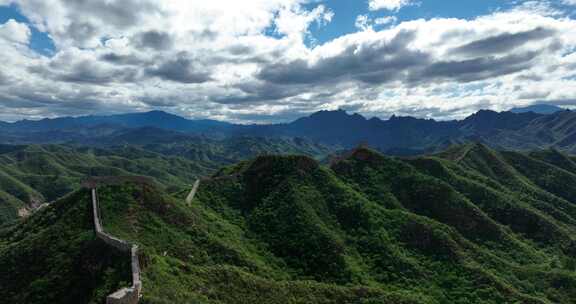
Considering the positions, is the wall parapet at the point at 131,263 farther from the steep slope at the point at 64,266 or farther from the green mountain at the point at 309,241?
the green mountain at the point at 309,241

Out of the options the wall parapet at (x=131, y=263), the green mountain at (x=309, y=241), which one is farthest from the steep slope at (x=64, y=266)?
the wall parapet at (x=131, y=263)

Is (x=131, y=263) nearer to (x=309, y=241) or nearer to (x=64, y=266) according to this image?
Answer: (x=64, y=266)

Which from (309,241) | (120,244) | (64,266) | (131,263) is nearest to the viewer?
(131,263)

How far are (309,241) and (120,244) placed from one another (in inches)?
1808

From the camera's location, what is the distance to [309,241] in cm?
9012

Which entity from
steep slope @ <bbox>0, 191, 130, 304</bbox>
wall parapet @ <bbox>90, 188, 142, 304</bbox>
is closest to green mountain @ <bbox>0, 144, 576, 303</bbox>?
steep slope @ <bbox>0, 191, 130, 304</bbox>

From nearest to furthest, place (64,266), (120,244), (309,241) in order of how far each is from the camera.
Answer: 1. (120,244)
2. (64,266)
3. (309,241)

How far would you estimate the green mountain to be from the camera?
58250mm

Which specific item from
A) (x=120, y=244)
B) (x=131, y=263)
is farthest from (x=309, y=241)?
(x=131, y=263)

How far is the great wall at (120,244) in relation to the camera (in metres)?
41.7

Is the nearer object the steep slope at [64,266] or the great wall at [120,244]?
the great wall at [120,244]

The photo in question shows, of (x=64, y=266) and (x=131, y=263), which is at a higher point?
(x=131, y=263)

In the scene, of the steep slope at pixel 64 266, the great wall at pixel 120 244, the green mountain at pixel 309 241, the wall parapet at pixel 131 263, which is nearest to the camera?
the wall parapet at pixel 131 263

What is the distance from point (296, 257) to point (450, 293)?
118 feet
